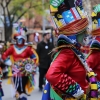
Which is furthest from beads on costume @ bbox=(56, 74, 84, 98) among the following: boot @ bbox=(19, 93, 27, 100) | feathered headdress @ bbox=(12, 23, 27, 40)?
feathered headdress @ bbox=(12, 23, 27, 40)

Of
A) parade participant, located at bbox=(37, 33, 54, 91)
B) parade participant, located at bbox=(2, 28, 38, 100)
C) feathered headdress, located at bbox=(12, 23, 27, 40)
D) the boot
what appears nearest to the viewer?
the boot

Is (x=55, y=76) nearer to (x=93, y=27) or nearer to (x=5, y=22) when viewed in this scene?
(x=93, y=27)

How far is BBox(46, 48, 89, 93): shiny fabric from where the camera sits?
3.80 metres

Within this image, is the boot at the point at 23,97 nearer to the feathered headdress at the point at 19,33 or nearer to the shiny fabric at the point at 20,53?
the shiny fabric at the point at 20,53

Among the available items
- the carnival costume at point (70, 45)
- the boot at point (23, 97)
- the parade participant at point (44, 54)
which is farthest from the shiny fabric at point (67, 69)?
the parade participant at point (44, 54)

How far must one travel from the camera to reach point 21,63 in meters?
9.62

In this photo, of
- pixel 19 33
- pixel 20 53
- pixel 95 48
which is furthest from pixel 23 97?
pixel 95 48

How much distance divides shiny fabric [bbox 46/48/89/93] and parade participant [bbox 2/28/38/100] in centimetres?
555

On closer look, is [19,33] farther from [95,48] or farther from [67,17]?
[67,17]

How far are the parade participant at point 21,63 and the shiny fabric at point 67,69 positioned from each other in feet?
18.2

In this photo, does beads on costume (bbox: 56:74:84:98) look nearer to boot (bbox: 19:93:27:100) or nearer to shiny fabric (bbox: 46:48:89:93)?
shiny fabric (bbox: 46:48:89:93)

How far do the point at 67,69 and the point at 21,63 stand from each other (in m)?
5.70

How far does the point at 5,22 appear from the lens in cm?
2275

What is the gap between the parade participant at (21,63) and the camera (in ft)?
31.6
